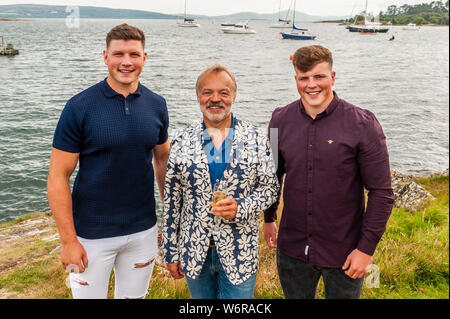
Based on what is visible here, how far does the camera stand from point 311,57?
284cm

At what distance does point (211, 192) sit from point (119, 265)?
4.08 ft

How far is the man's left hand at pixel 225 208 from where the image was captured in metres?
2.64

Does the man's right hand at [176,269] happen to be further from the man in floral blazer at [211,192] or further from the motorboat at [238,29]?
the motorboat at [238,29]

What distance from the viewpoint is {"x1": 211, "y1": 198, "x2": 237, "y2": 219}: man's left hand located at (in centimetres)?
264

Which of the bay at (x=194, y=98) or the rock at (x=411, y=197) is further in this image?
the bay at (x=194, y=98)

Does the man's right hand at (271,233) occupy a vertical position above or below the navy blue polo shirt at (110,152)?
below

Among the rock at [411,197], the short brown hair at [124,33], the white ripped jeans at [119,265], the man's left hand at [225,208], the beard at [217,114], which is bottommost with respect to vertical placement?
the rock at [411,197]

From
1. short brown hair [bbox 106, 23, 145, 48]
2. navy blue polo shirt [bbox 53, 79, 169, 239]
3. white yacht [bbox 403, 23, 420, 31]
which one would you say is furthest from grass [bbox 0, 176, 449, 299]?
white yacht [bbox 403, 23, 420, 31]

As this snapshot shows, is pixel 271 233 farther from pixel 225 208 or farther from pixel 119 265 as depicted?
pixel 119 265

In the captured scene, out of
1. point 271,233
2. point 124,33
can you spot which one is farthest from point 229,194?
point 124,33

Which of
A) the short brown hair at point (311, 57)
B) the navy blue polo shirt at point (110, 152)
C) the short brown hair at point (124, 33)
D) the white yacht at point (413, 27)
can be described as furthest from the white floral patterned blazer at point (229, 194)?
the white yacht at point (413, 27)
